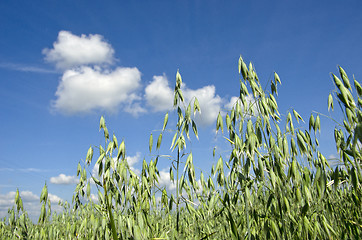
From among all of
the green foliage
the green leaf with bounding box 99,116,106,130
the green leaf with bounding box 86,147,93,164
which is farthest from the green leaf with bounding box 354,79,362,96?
the green leaf with bounding box 86,147,93,164

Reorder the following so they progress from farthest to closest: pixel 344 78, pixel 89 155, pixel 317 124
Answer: pixel 89 155 < pixel 317 124 < pixel 344 78

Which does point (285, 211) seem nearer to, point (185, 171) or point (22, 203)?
point (185, 171)

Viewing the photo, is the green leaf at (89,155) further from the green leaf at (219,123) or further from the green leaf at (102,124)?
the green leaf at (219,123)

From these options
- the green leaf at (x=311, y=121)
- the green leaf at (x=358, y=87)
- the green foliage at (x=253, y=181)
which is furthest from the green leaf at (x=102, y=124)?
the green leaf at (x=358, y=87)

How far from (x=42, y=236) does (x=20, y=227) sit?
54cm

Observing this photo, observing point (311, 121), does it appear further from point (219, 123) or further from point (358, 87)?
point (219, 123)

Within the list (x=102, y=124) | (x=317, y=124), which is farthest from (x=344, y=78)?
(x=102, y=124)

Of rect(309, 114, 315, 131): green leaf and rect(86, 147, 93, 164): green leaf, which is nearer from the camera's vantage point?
rect(309, 114, 315, 131): green leaf

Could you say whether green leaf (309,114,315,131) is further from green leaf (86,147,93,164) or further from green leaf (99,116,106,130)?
green leaf (86,147,93,164)

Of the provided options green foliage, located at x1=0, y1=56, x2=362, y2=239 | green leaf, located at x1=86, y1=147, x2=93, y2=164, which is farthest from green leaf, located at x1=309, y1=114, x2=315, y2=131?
green leaf, located at x1=86, y1=147, x2=93, y2=164

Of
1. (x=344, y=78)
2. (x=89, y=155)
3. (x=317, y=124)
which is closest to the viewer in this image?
(x=344, y=78)

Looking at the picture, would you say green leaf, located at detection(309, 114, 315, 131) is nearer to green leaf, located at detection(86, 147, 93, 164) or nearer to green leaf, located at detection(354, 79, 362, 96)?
green leaf, located at detection(354, 79, 362, 96)

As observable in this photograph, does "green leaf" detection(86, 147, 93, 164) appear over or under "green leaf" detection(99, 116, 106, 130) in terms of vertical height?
under

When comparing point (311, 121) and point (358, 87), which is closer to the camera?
point (358, 87)
